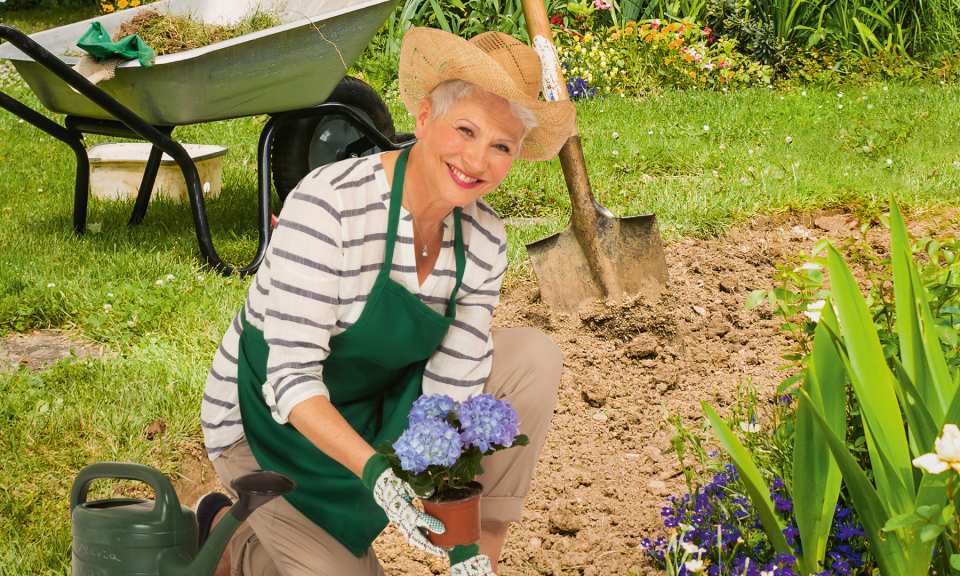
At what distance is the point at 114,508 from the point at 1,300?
6.52ft

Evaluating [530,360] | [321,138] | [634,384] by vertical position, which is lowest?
[634,384]

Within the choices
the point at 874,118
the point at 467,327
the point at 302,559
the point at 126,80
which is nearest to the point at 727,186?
the point at 874,118

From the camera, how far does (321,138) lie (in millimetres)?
4426

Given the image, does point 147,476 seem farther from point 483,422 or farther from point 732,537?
point 732,537

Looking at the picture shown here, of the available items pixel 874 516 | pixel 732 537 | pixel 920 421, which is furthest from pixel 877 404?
pixel 732 537

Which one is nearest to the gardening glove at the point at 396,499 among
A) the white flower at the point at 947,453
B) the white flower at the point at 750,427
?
the white flower at the point at 947,453

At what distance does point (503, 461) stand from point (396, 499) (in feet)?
1.68

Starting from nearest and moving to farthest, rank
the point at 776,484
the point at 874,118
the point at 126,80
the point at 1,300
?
the point at 776,484, the point at 1,300, the point at 126,80, the point at 874,118

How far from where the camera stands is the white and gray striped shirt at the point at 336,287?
5.79ft

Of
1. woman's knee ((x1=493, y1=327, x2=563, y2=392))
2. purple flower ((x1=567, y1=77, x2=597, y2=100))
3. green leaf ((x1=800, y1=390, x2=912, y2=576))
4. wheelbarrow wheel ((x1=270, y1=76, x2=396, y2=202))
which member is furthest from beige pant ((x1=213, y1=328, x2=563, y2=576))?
purple flower ((x1=567, y1=77, x2=597, y2=100))

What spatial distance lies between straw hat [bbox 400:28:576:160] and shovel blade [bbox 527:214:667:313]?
1.52 meters

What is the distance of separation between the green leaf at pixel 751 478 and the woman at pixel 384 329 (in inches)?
15.8

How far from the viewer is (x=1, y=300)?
347 cm

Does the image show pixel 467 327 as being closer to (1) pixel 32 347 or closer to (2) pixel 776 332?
(2) pixel 776 332
